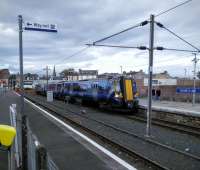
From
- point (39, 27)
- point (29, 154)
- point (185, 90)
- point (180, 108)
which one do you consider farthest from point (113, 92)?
point (185, 90)

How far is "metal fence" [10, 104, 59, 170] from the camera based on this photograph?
154 inches

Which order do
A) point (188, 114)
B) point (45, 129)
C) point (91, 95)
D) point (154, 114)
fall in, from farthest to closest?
point (91, 95) → point (154, 114) → point (188, 114) → point (45, 129)

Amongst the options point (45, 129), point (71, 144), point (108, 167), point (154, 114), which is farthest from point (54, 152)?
point (154, 114)

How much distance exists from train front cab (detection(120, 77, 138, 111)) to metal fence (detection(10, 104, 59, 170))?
17282 millimetres

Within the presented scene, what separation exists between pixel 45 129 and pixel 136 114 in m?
11.5

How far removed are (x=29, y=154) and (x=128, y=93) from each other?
19.5 metres

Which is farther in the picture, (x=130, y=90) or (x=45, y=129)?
(x=130, y=90)

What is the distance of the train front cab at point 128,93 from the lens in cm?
2480

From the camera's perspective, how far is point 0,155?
26.8ft

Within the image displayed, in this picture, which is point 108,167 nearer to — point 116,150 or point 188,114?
point 116,150

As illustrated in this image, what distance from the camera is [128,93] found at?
82.1ft

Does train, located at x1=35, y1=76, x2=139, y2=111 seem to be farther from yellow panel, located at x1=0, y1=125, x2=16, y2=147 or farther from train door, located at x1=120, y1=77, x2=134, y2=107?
yellow panel, located at x1=0, y1=125, x2=16, y2=147

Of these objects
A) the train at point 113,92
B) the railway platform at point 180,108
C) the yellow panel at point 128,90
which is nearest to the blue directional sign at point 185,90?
the railway platform at point 180,108

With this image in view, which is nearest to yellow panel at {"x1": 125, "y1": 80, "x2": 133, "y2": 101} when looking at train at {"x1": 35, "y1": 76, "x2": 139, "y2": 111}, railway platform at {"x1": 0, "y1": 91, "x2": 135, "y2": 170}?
train at {"x1": 35, "y1": 76, "x2": 139, "y2": 111}
